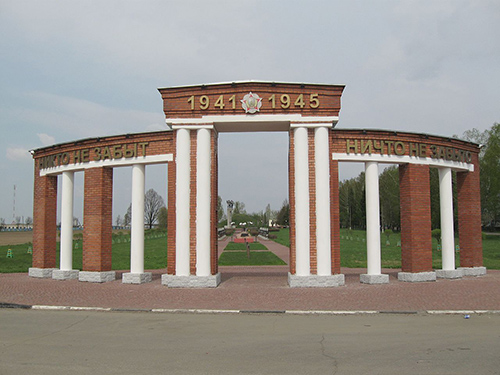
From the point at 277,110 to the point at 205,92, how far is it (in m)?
2.58

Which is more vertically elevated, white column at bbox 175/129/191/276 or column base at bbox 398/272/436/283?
white column at bbox 175/129/191/276

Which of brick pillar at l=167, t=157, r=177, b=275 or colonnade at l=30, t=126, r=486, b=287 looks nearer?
colonnade at l=30, t=126, r=486, b=287

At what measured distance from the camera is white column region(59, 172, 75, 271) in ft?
55.3

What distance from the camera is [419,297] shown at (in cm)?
1195

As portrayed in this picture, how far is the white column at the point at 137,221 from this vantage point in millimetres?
15320

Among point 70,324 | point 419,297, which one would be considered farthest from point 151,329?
point 419,297

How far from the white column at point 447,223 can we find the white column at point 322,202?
17.2ft

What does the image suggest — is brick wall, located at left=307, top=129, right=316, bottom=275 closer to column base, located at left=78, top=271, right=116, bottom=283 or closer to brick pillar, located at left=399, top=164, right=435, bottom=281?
brick pillar, located at left=399, top=164, right=435, bottom=281

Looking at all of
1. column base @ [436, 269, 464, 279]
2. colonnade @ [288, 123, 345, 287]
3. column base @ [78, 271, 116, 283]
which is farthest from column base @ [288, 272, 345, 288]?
column base @ [78, 271, 116, 283]

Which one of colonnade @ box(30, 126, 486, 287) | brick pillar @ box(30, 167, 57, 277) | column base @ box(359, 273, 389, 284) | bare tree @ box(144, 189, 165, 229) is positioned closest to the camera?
colonnade @ box(30, 126, 486, 287)

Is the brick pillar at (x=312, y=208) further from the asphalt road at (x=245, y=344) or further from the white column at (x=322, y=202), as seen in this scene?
the asphalt road at (x=245, y=344)

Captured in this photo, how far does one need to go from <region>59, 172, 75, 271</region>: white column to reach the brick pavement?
1.20 metres

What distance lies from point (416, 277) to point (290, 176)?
578cm

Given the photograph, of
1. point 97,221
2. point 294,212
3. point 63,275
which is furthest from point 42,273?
point 294,212
